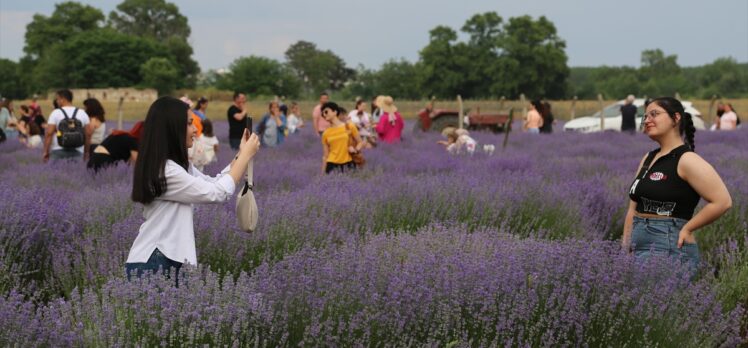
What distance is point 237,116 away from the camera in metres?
12.4

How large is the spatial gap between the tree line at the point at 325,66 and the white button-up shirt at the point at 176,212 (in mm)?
67125

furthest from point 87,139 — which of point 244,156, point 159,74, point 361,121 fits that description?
point 159,74

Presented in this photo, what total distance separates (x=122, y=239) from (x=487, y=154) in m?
7.68

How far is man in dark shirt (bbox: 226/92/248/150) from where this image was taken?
486 inches

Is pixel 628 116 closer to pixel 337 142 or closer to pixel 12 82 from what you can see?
pixel 337 142

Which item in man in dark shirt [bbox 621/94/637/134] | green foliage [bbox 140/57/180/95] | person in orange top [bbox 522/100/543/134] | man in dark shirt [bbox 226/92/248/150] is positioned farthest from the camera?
green foliage [bbox 140/57/180/95]

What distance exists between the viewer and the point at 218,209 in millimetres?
5168

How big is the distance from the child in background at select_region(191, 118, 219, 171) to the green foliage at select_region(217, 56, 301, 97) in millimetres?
77417

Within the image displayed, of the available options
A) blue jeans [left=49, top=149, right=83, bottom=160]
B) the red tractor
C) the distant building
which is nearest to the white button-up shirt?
blue jeans [left=49, top=149, right=83, bottom=160]

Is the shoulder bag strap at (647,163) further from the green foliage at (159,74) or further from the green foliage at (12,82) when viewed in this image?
the green foliage at (12,82)

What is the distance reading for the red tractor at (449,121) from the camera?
2280 centimetres

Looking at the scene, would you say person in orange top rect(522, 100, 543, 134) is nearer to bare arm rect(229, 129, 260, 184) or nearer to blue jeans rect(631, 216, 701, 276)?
blue jeans rect(631, 216, 701, 276)

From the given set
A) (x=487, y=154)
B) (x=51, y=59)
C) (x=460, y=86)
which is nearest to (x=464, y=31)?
(x=460, y=86)

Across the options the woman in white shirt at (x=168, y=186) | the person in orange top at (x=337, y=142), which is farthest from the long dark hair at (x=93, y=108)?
the woman in white shirt at (x=168, y=186)
